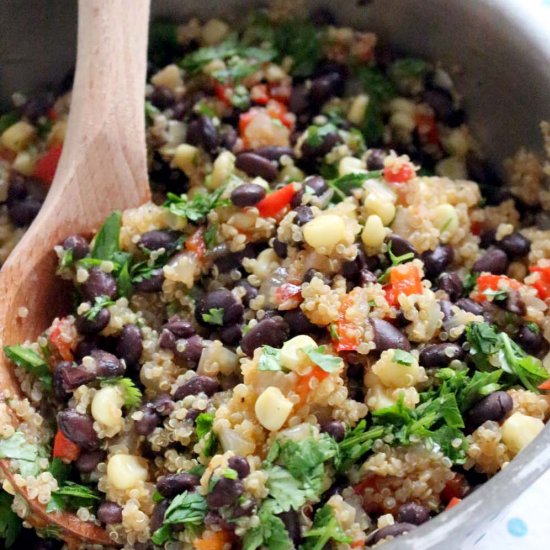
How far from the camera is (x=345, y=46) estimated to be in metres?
2.90

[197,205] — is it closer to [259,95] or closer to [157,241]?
[157,241]

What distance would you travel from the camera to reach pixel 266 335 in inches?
84.5

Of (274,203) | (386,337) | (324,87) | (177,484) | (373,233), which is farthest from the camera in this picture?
(324,87)

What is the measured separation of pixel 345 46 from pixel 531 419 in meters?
1.51

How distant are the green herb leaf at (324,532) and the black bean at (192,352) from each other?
1.84ft

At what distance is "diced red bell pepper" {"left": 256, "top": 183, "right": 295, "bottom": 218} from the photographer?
2.42 meters

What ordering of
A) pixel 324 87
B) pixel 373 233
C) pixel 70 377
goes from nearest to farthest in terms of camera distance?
pixel 70 377, pixel 373 233, pixel 324 87

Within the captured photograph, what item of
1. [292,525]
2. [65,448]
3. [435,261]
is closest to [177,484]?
[292,525]

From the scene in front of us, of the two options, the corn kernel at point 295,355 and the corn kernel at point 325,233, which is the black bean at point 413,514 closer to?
the corn kernel at point 295,355

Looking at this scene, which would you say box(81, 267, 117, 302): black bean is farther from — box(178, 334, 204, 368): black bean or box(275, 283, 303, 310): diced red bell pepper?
box(275, 283, 303, 310): diced red bell pepper

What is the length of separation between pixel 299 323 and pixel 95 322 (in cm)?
59

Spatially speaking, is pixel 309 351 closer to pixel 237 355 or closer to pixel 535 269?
pixel 237 355

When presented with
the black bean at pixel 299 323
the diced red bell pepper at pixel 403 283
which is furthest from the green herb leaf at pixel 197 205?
the diced red bell pepper at pixel 403 283

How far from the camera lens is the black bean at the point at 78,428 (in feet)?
7.03
